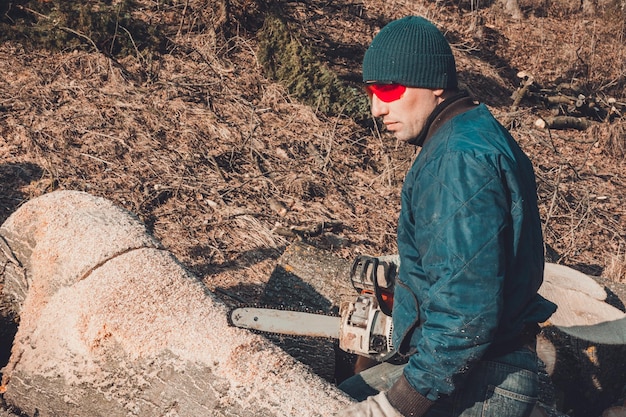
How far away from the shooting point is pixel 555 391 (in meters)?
3.80

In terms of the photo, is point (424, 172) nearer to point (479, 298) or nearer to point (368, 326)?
point (479, 298)

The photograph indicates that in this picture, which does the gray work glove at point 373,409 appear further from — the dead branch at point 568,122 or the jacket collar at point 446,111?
the dead branch at point 568,122

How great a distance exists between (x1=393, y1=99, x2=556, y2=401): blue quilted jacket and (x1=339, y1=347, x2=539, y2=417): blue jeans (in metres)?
0.11

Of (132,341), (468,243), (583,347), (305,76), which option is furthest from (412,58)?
(305,76)

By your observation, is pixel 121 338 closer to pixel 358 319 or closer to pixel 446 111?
pixel 358 319

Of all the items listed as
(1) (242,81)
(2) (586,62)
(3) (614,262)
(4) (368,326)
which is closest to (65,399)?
(4) (368,326)

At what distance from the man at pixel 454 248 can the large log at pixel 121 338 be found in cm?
44

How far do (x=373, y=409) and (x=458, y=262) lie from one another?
0.58 metres

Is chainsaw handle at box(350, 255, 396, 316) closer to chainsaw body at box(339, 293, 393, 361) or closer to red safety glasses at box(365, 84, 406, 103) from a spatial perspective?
chainsaw body at box(339, 293, 393, 361)

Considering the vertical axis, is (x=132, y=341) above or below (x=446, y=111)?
below

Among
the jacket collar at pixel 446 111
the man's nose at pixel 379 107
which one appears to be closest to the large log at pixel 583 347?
the jacket collar at pixel 446 111

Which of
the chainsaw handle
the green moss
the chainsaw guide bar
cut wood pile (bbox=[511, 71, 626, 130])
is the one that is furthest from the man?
cut wood pile (bbox=[511, 71, 626, 130])

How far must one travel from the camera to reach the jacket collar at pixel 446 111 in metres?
2.17

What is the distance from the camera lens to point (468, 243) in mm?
1884
